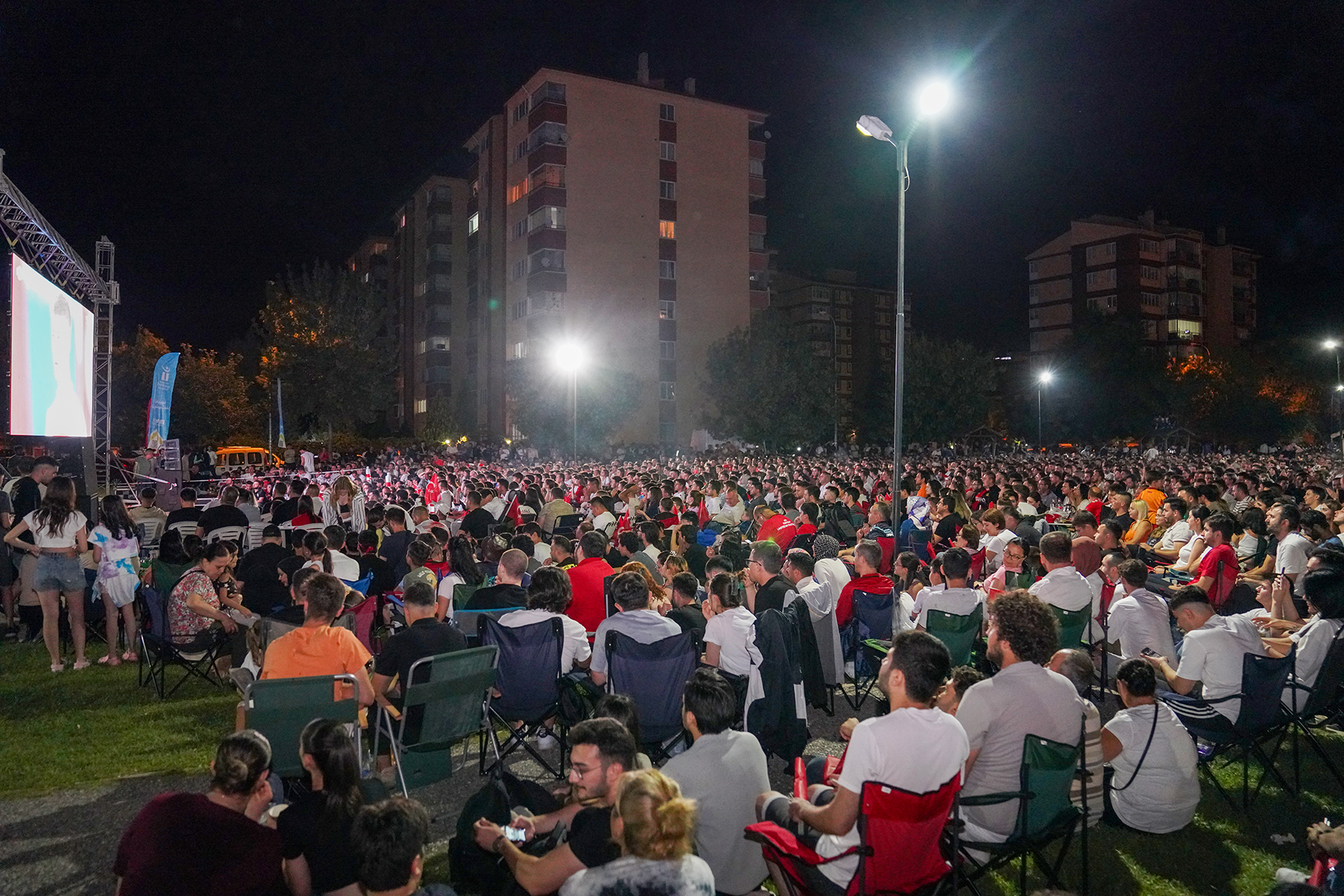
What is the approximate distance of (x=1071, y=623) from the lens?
6969 mm

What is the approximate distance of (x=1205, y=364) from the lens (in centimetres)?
5953

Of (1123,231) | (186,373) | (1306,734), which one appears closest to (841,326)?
(1123,231)

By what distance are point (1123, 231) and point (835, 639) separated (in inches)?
3190

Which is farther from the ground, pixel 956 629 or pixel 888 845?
pixel 956 629

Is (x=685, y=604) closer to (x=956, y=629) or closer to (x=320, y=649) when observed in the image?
(x=956, y=629)

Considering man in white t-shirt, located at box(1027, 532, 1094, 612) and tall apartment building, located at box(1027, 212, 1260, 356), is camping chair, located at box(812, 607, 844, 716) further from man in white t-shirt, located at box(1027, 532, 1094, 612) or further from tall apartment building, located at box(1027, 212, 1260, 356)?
tall apartment building, located at box(1027, 212, 1260, 356)

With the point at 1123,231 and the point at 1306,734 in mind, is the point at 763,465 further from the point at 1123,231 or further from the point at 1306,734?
the point at 1123,231

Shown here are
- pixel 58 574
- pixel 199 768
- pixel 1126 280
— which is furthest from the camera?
pixel 1126 280

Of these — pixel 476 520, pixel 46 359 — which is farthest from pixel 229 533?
pixel 46 359

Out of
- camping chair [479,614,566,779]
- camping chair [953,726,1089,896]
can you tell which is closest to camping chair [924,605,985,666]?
camping chair [953,726,1089,896]

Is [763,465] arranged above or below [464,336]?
below

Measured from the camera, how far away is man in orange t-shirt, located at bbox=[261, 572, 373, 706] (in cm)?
491

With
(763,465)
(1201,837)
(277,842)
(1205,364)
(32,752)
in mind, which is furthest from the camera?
(1205,364)

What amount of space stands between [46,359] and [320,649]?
11.1m
